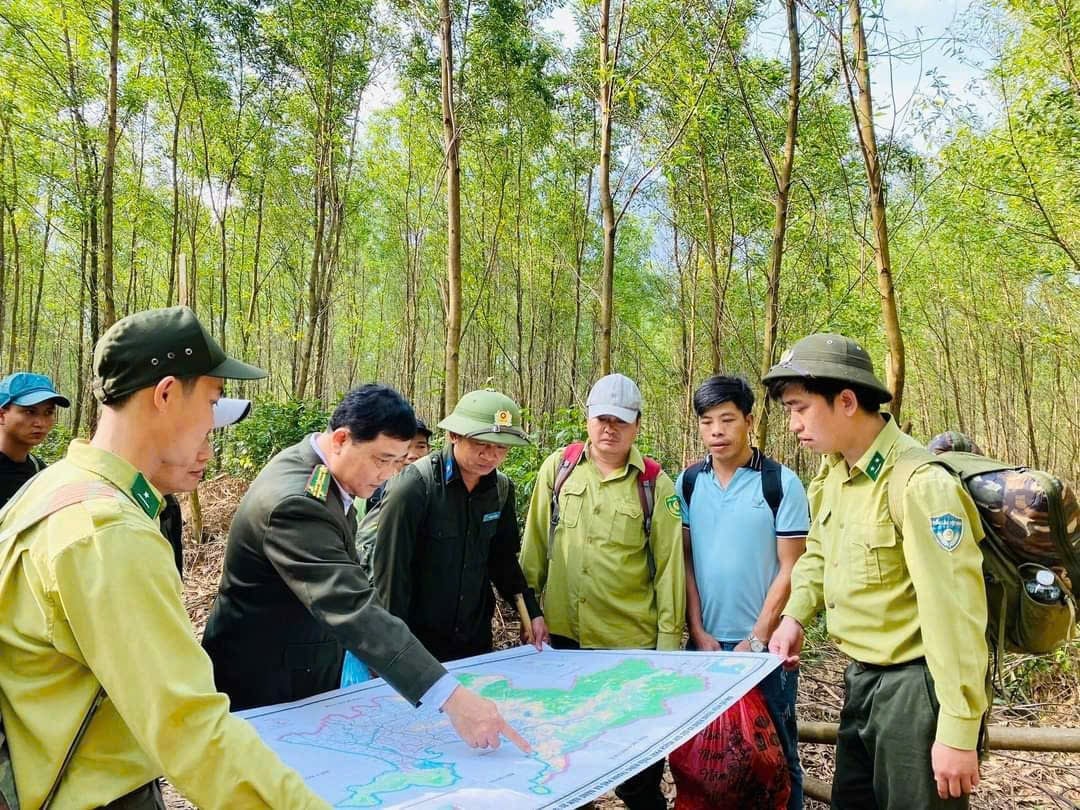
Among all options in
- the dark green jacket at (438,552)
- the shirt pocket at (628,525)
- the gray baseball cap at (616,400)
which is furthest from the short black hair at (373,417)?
the shirt pocket at (628,525)

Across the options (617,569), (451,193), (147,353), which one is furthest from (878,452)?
(451,193)

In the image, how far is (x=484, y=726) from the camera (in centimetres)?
144

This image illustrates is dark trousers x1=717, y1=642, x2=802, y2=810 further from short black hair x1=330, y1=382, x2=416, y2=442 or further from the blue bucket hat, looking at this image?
the blue bucket hat

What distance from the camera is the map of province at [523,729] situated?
130 cm

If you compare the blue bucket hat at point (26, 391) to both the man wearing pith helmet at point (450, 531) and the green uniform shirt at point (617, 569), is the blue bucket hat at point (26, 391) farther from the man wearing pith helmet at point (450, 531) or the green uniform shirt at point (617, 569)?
the green uniform shirt at point (617, 569)

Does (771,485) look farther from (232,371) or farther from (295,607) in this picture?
(232,371)

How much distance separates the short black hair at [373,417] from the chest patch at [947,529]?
128 centimetres

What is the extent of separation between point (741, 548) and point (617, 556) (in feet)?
1.54

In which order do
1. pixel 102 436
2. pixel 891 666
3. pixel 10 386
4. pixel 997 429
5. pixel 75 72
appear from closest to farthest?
pixel 102 436 → pixel 891 666 → pixel 10 386 → pixel 75 72 → pixel 997 429

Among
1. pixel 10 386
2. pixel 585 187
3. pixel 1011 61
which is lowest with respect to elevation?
pixel 10 386

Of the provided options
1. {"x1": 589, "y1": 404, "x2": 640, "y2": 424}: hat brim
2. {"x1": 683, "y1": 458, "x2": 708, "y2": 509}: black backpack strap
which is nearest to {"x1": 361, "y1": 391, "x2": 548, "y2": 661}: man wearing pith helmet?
{"x1": 589, "y1": 404, "x2": 640, "y2": 424}: hat brim

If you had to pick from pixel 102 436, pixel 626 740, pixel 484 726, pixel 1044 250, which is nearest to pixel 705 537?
pixel 626 740

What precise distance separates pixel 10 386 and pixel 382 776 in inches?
111

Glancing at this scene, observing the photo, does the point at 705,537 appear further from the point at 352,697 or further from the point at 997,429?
the point at 997,429
